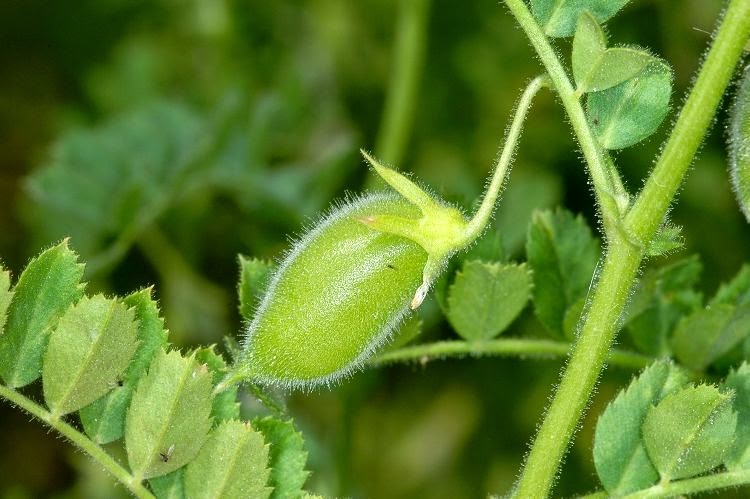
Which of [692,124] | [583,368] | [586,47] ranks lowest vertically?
[583,368]

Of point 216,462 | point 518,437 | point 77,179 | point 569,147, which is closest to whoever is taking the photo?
point 216,462

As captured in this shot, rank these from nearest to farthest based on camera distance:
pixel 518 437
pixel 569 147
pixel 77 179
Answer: pixel 77 179 < pixel 518 437 < pixel 569 147

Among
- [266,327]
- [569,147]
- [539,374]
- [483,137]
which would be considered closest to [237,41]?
[483,137]

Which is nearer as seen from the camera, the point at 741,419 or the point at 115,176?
the point at 741,419

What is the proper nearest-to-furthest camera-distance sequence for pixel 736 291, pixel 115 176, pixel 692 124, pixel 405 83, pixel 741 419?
pixel 692 124 < pixel 741 419 < pixel 736 291 < pixel 115 176 < pixel 405 83

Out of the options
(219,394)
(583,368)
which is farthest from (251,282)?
(583,368)

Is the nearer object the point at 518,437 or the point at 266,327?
the point at 266,327

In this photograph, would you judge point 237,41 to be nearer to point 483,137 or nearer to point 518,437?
point 483,137

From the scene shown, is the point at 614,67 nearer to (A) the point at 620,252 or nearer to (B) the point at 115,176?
(A) the point at 620,252
